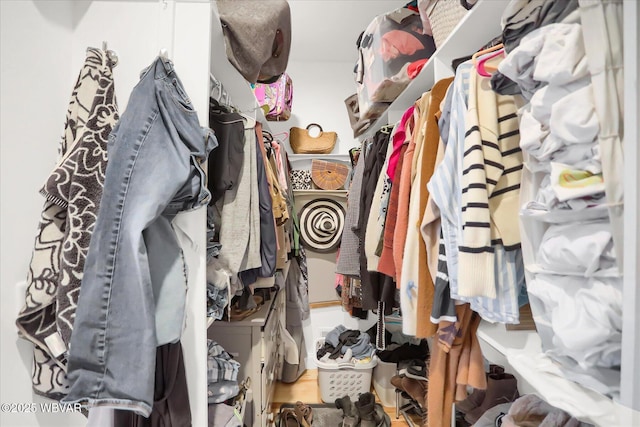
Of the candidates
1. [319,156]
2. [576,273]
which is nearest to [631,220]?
[576,273]

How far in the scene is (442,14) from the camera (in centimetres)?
103

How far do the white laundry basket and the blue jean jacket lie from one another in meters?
1.59

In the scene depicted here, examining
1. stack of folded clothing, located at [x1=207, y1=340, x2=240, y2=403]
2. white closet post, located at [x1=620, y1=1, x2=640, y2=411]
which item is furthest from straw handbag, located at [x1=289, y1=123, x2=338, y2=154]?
white closet post, located at [x1=620, y1=1, x2=640, y2=411]

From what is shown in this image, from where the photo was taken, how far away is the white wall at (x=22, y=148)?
634 mm

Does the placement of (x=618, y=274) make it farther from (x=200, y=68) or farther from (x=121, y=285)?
(x=200, y=68)

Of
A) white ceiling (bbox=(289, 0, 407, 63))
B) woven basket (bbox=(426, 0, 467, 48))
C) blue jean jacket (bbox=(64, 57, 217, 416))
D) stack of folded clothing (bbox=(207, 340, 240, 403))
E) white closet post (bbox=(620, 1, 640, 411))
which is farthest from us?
white ceiling (bbox=(289, 0, 407, 63))

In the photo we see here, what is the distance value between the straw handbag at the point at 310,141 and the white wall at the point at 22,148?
179cm

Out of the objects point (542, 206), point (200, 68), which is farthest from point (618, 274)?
point (200, 68)

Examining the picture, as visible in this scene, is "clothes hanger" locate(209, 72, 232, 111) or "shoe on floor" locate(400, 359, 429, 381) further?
"shoe on floor" locate(400, 359, 429, 381)

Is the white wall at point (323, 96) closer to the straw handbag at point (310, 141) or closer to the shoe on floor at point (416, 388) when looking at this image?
the straw handbag at point (310, 141)

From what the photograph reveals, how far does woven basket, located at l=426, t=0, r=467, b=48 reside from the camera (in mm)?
947

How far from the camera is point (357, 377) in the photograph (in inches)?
79.3

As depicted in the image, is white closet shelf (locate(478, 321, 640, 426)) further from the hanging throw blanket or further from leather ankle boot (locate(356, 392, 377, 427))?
leather ankle boot (locate(356, 392, 377, 427))

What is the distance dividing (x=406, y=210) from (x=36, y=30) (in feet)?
3.47
